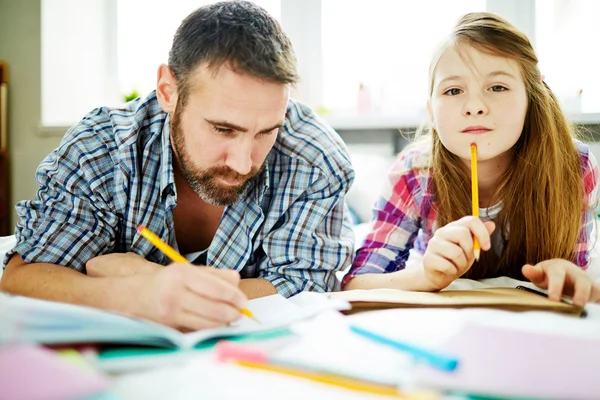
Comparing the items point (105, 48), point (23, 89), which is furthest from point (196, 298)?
point (105, 48)

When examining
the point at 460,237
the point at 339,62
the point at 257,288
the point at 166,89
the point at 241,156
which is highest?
the point at 339,62

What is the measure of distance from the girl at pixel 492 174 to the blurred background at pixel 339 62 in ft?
3.89

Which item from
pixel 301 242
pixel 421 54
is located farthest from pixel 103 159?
pixel 421 54

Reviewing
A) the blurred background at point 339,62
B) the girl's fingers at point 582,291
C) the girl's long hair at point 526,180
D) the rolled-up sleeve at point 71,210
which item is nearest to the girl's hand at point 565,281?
the girl's fingers at point 582,291

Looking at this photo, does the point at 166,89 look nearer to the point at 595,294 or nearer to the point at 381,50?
the point at 595,294

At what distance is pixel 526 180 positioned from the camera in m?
1.19

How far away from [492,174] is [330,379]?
2.88 ft

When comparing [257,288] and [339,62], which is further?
[339,62]

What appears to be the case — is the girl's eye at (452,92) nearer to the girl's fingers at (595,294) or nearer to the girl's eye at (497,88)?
the girl's eye at (497,88)

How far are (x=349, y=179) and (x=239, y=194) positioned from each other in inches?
9.2

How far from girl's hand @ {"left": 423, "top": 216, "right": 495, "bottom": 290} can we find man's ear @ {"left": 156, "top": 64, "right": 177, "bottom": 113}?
0.57 m

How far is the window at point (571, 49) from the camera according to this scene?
7.79ft

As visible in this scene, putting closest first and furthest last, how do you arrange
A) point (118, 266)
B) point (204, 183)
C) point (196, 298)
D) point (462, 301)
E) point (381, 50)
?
point (196, 298) < point (462, 301) < point (118, 266) < point (204, 183) < point (381, 50)

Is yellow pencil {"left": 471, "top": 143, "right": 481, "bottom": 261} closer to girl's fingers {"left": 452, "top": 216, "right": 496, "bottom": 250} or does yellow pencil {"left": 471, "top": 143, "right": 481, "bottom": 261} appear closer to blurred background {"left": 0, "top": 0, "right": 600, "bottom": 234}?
girl's fingers {"left": 452, "top": 216, "right": 496, "bottom": 250}
